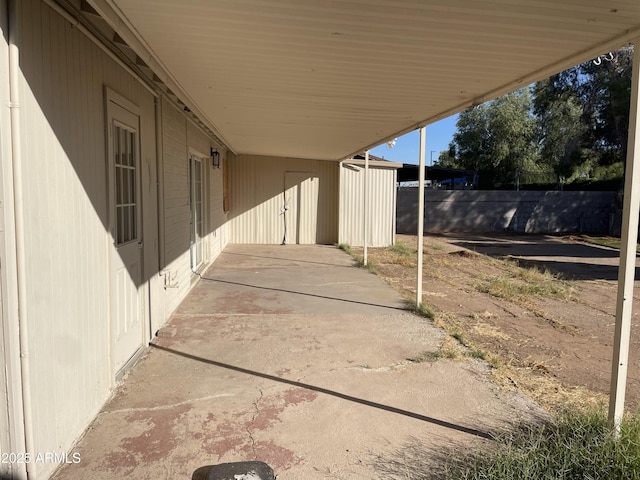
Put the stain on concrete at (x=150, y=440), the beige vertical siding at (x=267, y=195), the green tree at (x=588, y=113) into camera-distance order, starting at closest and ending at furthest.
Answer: the stain on concrete at (x=150, y=440) < the beige vertical siding at (x=267, y=195) < the green tree at (x=588, y=113)

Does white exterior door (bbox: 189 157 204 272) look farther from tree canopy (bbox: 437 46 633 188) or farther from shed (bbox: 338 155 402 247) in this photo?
tree canopy (bbox: 437 46 633 188)

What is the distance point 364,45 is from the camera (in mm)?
2918

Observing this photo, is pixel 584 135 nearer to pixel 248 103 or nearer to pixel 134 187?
pixel 248 103

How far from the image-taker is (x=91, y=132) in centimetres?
287

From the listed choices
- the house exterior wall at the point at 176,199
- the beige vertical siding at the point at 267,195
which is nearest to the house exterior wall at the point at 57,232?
the house exterior wall at the point at 176,199

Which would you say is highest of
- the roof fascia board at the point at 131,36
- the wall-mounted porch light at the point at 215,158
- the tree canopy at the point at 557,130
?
the tree canopy at the point at 557,130

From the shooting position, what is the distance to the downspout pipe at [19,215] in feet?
6.41

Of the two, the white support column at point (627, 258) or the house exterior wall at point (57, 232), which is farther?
the white support column at point (627, 258)

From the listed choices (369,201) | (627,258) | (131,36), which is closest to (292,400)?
(627,258)

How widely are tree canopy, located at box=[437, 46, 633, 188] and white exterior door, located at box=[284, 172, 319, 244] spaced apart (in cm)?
649

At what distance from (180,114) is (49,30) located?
3553mm

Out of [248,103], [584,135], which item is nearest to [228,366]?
[248,103]

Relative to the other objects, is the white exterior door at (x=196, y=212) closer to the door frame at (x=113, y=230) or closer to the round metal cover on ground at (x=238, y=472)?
the door frame at (x=113, y=230)

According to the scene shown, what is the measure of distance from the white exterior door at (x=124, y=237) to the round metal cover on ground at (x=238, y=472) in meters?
1.37
